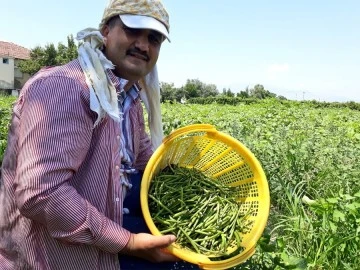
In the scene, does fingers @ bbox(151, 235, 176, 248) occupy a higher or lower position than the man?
lower

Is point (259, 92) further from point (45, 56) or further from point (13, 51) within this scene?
point (13, 51)

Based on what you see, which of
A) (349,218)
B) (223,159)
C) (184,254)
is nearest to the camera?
(184,254)

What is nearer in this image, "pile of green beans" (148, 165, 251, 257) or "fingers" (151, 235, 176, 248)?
"fingers" (151, 235, 176, 248)

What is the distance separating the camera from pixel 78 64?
5.08ft

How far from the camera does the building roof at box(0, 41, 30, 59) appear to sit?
42031 millimetres

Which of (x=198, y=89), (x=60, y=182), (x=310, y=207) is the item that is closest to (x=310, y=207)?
(x=310, y=207)

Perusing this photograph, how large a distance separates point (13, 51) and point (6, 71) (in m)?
3.33

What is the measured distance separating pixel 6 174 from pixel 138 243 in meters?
0.47

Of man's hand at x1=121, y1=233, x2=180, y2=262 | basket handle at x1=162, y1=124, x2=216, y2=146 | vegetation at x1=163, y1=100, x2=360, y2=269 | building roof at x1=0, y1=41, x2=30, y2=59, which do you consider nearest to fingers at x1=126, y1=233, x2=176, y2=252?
man's hand at x1=121, y1=233, x2=180, y2=262

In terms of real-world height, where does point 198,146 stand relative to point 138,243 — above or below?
above

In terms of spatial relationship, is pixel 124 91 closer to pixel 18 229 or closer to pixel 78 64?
pixel 78 64

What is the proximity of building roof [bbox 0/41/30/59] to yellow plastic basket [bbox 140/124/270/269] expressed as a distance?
4250 centimetres

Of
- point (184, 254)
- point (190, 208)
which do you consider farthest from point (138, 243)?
point (190, 208)

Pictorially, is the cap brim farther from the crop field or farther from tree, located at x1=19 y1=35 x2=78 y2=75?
tree, located at x1=19 y1=35 x2=78 y2=75
